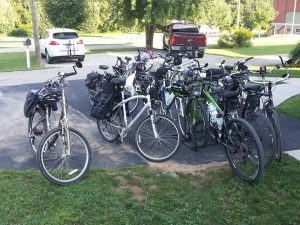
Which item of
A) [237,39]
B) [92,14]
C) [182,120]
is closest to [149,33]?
[237,39]

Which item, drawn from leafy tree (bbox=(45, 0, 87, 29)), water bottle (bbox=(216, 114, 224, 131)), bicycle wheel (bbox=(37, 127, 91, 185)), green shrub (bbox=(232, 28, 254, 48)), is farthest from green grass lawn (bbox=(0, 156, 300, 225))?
leafy tree (bbox=(45, 0, 87, 29))

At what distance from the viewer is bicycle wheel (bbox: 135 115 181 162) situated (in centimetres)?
500

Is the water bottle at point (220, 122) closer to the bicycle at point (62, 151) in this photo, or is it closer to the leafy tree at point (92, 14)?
the bicycle at point (62, 151)

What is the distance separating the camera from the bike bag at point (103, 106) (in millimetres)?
5414

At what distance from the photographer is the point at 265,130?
4.90 metres

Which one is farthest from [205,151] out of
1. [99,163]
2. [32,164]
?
[32,164]

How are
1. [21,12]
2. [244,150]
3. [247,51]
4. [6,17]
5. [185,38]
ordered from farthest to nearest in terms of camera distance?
[21,12], [6,17], [247,51], [185,38], [244,150]

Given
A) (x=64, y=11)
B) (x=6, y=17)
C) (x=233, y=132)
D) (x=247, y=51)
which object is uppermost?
(x=64, y=11)

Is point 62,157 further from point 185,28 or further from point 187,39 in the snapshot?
point 185,28

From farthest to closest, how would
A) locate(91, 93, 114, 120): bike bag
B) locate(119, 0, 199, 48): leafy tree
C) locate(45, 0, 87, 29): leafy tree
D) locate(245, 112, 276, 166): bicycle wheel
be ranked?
locate(45, 0, 87, 29): leafy tree
locate(119, 0, 199, 48): leafy tree
locate(91, 93, 114, 120): bike bag
locate(245, 112, 276, 166): bicycle wheel

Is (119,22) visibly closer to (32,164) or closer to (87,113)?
(87,113)

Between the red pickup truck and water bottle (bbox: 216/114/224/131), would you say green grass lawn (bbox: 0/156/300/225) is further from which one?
the red pickup truck

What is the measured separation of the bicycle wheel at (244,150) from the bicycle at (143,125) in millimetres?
704

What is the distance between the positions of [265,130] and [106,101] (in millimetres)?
2107
